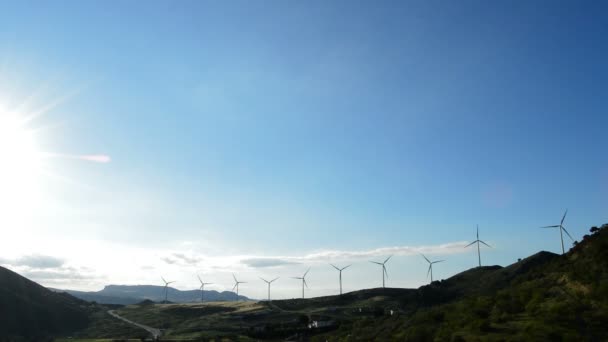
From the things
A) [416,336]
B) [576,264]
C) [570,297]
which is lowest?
[416,336]

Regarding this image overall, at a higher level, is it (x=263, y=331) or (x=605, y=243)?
(x=605, y=243)

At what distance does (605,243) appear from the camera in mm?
69250

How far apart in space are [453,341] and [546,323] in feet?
32.6

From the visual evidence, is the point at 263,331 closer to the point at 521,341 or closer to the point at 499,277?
the point at 499,277

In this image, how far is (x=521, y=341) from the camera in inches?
1668

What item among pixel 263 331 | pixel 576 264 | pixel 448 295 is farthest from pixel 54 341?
pixel 576 264

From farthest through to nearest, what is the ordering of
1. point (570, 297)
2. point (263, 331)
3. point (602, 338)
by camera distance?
point (263, 331)
point (570, 297)
point (602, 338)

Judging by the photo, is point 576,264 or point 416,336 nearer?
point 416,336

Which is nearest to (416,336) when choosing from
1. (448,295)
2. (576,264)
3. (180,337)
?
(576,264)

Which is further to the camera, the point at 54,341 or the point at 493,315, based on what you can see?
the point at 54,341

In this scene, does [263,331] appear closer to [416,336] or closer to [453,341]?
[416,336]

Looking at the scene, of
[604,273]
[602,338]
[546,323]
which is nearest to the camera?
[602,338]

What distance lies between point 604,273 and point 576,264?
41.4ft

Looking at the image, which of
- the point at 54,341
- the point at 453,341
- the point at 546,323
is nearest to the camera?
the point at 546,323
